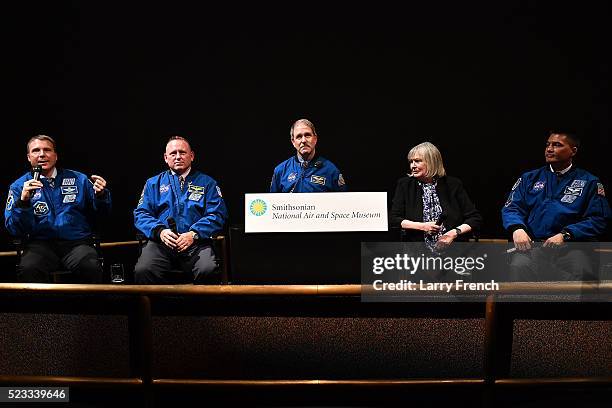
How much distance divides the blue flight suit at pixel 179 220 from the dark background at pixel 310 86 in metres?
1.05

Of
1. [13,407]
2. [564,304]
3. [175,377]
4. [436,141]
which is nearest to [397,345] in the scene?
[564,304]

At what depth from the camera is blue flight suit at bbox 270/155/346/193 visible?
134 inches

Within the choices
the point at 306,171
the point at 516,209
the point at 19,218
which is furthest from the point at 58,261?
the point at 516,209

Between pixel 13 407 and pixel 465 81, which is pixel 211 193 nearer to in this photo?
pixel 13 407

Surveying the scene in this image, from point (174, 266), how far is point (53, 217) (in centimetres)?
85

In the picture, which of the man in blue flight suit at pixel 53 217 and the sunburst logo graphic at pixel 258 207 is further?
the man in blue flight suit at pixel 53 217

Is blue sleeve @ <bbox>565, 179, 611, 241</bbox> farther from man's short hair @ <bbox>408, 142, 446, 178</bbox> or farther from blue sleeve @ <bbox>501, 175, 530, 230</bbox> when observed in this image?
man's short hair @ <bbox>408, 142, 446, 178</bbox>

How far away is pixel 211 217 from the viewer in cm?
305

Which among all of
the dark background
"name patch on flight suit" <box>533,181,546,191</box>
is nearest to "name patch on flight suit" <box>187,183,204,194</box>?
the dark background

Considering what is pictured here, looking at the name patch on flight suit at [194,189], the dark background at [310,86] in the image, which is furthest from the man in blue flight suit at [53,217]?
the dark background at [310,86]

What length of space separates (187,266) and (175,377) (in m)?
1.27

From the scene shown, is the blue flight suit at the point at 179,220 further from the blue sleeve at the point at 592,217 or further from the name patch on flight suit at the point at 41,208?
the blue sleeve at the point at 592,217

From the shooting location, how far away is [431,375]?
5.65ft

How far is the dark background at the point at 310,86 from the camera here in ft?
13.0
